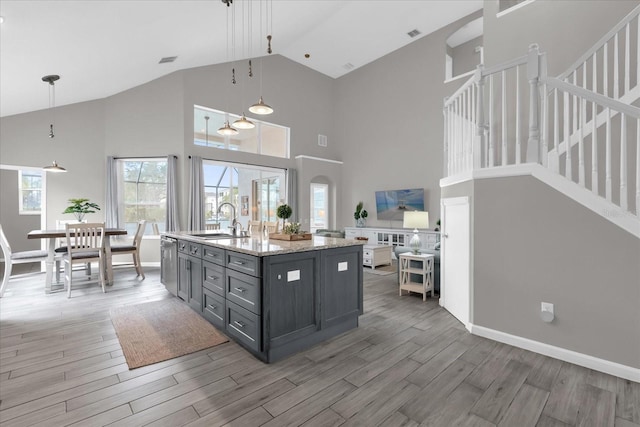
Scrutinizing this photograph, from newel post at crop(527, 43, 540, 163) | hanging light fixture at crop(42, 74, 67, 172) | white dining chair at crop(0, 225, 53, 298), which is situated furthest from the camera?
A: hanging light fixture at crop(42, 74, 67, 172)

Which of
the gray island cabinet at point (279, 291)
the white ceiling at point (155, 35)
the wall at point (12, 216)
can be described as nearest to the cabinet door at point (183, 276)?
the gray island cabinet at point (279, 291)

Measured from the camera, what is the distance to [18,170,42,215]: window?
647 cm

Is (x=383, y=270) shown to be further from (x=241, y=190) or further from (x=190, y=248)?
(x=241, y=190)

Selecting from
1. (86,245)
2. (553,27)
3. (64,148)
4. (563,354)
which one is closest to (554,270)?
(563,354)

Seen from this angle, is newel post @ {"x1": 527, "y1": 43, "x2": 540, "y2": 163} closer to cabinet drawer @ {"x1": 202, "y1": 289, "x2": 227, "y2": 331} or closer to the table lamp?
the table lamp

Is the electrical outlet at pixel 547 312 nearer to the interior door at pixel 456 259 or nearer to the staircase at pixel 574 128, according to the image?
the interior door at pixel 456 259

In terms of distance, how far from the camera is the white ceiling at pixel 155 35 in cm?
342

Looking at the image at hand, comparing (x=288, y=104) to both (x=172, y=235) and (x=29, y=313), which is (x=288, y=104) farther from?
(x=29, y=313)

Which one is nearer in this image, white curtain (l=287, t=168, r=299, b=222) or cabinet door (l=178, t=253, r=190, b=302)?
cabinet door (l=178, t=253, r=190, b=302)

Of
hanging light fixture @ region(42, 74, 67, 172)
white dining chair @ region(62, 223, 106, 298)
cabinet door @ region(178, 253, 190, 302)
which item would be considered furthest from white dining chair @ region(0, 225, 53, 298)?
cabinet door @ region(178, 253, 190, 302)

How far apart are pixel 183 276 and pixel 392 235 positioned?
17.8 feet

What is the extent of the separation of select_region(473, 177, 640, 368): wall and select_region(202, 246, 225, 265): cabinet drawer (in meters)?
2.49

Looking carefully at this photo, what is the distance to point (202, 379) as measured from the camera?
212 cm

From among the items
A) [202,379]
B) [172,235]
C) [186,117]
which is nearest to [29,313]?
[172,235]
